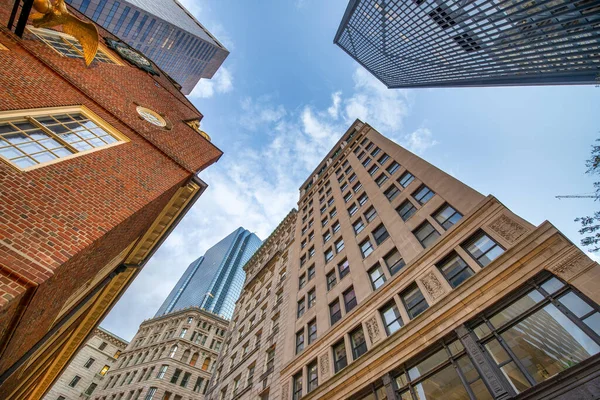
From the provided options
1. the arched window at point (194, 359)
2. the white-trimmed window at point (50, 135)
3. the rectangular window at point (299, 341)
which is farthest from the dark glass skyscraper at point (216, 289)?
the white-trimmed window at point (50, 135)

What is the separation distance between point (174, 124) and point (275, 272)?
2686 centimetres

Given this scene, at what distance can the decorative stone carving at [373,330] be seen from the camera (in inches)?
584

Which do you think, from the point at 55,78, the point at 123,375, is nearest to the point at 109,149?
the point at 55,78

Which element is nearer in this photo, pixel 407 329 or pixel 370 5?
pixel 407 329

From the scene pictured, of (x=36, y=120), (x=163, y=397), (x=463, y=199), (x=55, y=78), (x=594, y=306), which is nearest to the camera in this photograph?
(x=36, y=120)

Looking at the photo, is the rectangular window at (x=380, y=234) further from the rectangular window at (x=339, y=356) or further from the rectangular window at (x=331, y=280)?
the rectangular window at (x=339, y=356)

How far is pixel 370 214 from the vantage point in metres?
24.9

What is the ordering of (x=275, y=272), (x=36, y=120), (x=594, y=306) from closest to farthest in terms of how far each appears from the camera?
(x=36, y=120) → (x=594, y=306) → (x=275, y=272)

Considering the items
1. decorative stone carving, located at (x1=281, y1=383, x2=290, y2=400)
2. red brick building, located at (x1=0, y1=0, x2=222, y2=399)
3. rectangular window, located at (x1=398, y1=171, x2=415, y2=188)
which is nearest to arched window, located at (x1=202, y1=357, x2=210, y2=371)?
decorative stone carving, located at (x1=281, y1=383, x2=290, y2=400)

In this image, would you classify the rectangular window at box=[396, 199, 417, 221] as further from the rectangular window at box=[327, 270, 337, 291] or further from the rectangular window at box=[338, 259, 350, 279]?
the rectangular window at box=[327, 270, 337, 291]

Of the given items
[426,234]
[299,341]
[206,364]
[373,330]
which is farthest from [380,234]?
[206,364]

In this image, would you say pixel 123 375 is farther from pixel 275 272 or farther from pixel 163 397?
pixel 275 272

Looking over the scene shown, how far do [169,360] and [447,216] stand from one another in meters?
48.2

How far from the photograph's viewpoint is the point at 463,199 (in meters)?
Answer: 16.9
